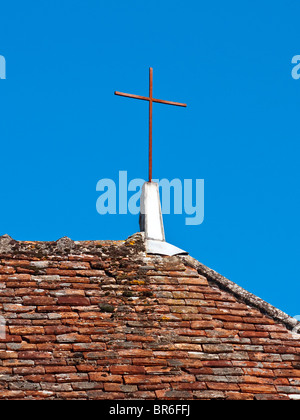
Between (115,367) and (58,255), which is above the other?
(58,255)

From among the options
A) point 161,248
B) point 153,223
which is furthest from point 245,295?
point 153,223

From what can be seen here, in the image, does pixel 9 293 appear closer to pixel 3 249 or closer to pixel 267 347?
pixel 3 249

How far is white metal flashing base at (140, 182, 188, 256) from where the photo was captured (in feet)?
38.1

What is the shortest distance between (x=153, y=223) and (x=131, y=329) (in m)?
2.22

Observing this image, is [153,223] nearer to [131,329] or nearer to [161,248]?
[161,248]

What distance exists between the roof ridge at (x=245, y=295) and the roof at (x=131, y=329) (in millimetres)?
13

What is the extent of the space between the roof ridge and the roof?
1 centimetres

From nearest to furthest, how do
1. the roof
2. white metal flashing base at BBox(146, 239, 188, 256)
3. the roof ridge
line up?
the roof, the roof ridge, white metal flashing base at BBox(146, 239, 188, 256)

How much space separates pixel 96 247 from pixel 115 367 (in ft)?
6.79

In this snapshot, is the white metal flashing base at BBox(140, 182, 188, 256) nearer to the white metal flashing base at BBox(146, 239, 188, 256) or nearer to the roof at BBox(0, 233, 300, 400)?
the white metal flashing base at BBox(146, 239, 188, 256)

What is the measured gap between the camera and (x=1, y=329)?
997 cm

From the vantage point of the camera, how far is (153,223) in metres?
12.1

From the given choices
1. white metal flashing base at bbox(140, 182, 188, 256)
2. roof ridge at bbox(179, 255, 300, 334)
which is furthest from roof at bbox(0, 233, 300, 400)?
white metal flashing base at bbox(140, 182, 188, 256)
